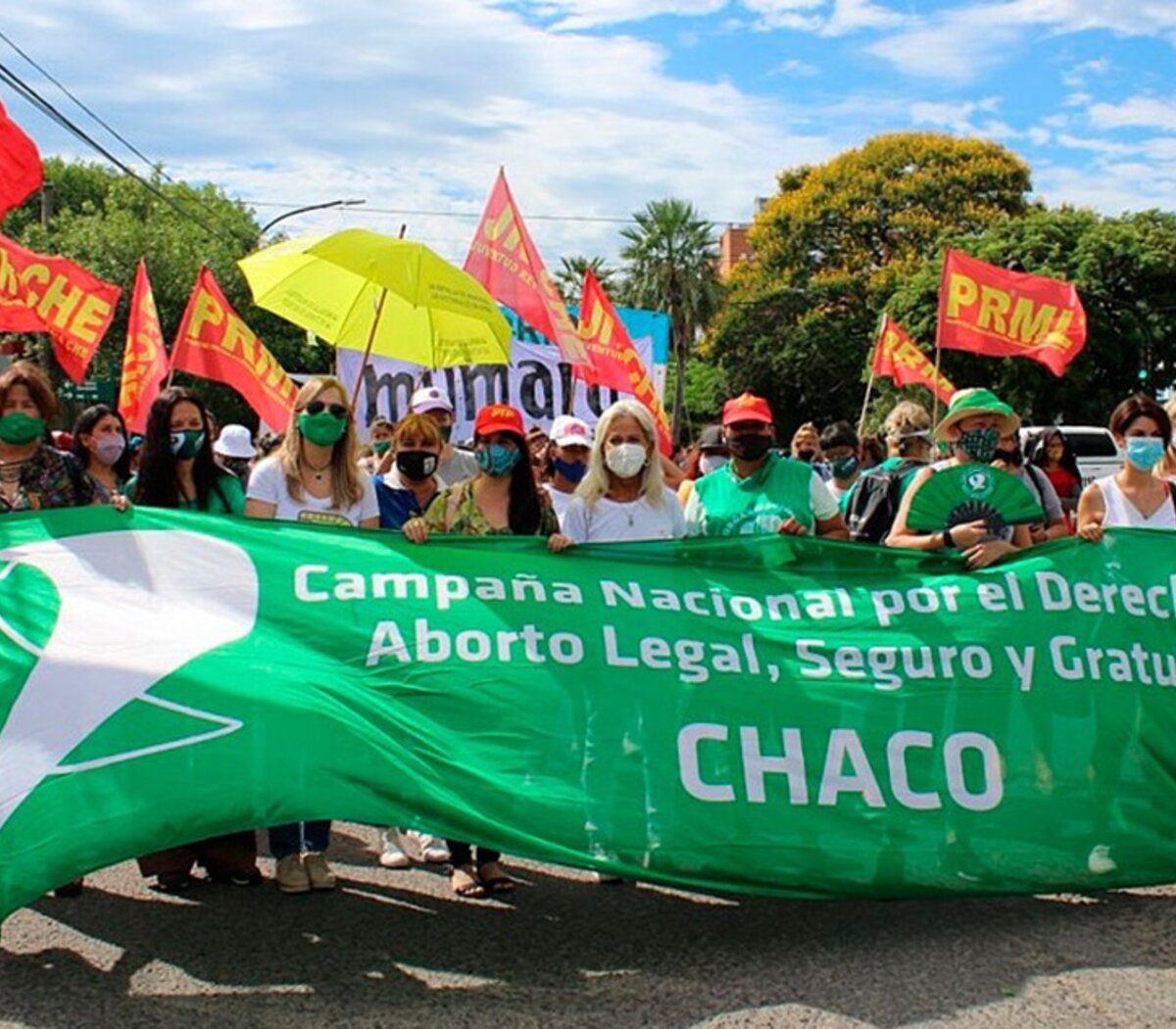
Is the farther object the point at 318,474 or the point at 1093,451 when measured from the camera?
the point at 1093,451

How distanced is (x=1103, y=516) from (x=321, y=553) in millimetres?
2986

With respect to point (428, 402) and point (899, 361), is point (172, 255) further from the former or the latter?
point (428, 402)

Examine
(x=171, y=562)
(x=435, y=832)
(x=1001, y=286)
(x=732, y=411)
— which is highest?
(x=1001, y=286)

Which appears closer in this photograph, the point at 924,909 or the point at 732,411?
the point at 924,909


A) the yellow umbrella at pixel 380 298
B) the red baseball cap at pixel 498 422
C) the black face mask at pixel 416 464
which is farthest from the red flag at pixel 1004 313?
the red baseball cap at pixel 498 422

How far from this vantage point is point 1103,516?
5457 mm

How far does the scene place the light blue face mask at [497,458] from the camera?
5180 mm

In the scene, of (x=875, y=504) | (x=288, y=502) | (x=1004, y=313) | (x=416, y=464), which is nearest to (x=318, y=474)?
(x=288, y=502)

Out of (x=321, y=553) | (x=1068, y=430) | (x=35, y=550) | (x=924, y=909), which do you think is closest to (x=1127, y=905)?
(x=924, y=909)

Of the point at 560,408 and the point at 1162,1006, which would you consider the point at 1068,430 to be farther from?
the point at 1162,1006

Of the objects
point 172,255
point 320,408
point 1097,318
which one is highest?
point 172,255

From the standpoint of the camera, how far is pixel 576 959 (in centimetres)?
424

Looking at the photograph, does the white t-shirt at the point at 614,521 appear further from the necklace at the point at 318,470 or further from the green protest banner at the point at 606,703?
the necklace at the point at 318,470

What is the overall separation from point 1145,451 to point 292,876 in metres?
3.62
